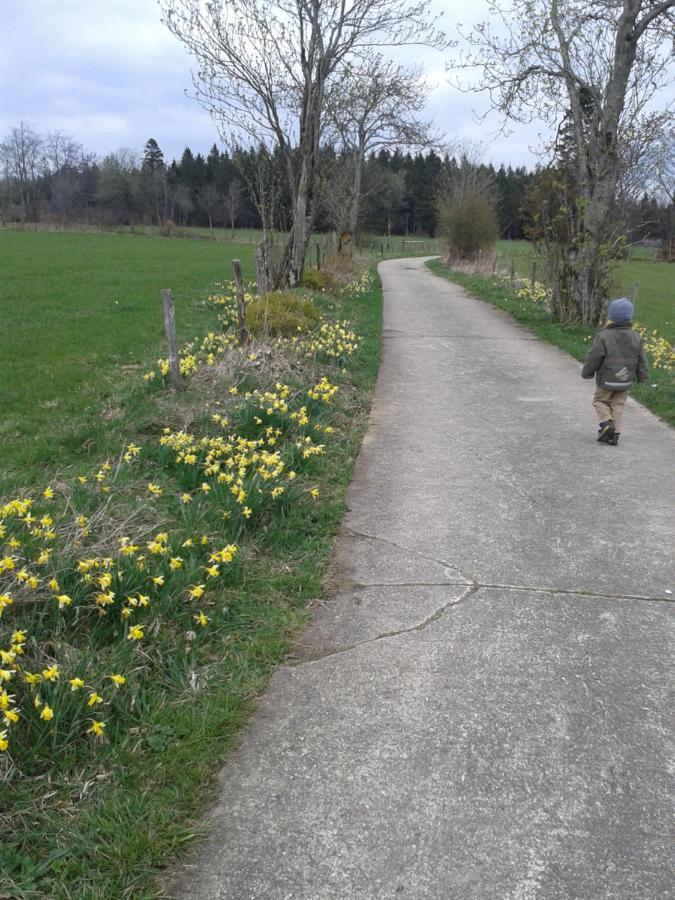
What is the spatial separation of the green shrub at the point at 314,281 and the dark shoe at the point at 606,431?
10732 mm

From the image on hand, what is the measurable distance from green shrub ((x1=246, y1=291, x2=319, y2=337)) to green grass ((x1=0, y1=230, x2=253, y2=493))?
1.59 m

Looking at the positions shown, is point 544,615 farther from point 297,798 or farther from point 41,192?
point 41,192

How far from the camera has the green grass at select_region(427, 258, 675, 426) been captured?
7575 mm

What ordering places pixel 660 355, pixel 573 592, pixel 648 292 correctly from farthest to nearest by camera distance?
1. pixel 648 292
2. pixel 660 355
3. pixel 573 592

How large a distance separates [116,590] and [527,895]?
82.2 inches

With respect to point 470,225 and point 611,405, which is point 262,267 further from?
point 470,225

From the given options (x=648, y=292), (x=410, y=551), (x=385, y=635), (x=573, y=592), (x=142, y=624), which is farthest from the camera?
(x=648, y=292)

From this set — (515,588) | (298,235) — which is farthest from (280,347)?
(298,235)

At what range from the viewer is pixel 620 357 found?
5938 mm

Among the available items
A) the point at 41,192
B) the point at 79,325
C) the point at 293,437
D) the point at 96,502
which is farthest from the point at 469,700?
the point at 41,192

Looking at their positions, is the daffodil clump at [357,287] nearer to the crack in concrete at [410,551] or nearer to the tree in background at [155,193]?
the crack in concrete at [410,551]

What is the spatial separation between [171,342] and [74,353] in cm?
350

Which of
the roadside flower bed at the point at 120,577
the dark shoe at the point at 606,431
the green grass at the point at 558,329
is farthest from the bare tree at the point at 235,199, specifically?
the roadside flower bed at the point at 120,577

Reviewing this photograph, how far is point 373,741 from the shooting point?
2.47 metres
